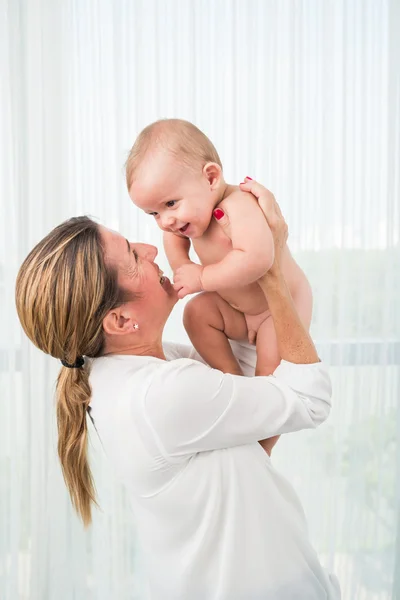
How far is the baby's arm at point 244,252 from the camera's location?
1.26m

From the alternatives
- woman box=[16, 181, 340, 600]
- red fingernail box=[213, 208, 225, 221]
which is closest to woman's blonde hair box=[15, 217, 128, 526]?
woman box=[16, 181, 340, 600]

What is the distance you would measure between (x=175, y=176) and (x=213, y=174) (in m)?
0.10

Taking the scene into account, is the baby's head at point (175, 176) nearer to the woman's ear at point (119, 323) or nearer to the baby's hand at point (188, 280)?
the baby's hand at point (188, 280)

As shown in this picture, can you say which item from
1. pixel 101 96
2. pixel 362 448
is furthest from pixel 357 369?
pixel 101 96

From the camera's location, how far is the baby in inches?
50.4

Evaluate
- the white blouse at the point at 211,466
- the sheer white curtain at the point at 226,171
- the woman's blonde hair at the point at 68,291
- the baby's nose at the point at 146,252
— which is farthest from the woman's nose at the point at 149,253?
the sheer white curtain at the point at 226,171

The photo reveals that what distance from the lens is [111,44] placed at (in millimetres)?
2490

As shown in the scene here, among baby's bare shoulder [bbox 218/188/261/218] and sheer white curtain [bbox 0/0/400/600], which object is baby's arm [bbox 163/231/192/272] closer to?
baby's bare shoulder [bbox 218/188/261/218]

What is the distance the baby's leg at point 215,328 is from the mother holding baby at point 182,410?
16 cm

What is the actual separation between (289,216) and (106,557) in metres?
1.57

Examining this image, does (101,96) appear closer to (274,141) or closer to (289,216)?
(274,141)

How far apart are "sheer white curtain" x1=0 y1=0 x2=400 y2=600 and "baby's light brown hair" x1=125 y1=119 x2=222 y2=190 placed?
120cm

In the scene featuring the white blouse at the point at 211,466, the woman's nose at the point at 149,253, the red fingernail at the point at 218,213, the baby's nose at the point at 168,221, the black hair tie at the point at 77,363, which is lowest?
the white blouse at the point at 211,466

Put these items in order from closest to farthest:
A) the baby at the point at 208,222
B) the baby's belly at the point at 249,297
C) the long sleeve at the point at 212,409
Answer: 1. the long sleeve at the point at 212,409
2. the baby at the point at 208,222
3. the baby's belly at the point at 249,297
